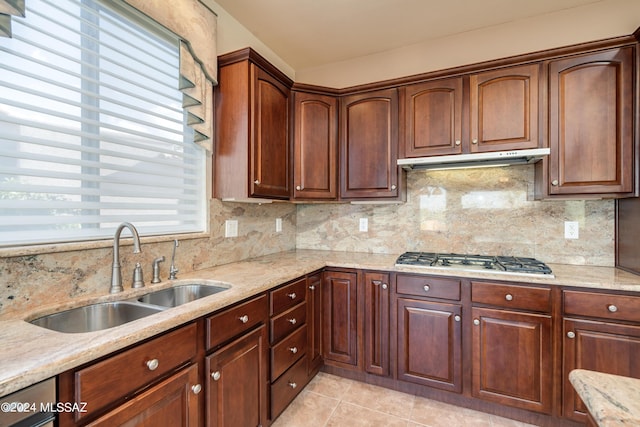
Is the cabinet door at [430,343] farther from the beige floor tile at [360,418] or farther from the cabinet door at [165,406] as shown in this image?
the cabinet door at [165,406]

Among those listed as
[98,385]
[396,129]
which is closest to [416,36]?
[396,129]

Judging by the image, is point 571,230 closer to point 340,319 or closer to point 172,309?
point 340,319

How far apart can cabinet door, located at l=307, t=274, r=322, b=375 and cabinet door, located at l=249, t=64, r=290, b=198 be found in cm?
72

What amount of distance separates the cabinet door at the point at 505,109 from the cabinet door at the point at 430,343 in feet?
3.87

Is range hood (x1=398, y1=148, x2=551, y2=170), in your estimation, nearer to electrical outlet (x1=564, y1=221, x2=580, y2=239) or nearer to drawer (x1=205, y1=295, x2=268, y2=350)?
electrical outlet (x1=564, y1=221, x2=580, y2=239)

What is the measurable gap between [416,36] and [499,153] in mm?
1278

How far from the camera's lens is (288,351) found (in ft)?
6.16

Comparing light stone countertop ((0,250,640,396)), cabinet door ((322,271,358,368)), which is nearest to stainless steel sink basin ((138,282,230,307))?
light stone countertop ((0,250,640,396))

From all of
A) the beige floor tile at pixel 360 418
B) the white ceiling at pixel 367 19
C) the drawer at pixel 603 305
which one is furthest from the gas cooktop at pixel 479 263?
the white ceiling at pixel 367 19

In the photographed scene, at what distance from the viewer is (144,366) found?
100 centimetres

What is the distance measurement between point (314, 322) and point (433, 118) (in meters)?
1.79

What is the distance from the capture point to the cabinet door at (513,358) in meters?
1.75

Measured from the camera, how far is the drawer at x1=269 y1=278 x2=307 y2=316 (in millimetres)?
1724

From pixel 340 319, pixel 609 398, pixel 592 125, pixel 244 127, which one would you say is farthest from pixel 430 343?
pixel 244 127
